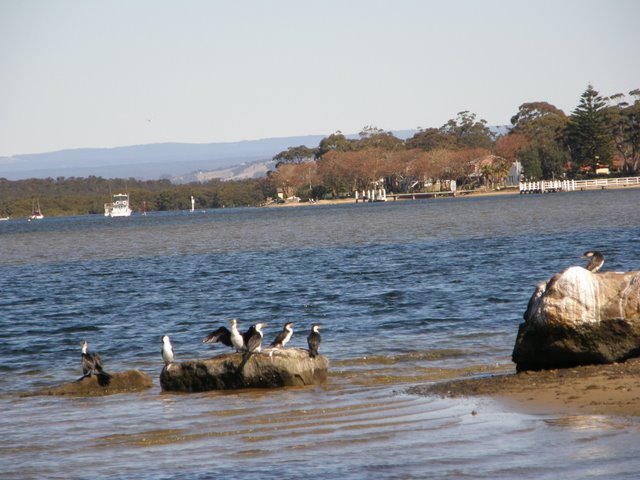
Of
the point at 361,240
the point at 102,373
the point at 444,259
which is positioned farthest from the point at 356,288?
the point at 361,240

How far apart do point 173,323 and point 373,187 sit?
162 meters

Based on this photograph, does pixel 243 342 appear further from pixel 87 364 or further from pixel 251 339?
pixel 87 364

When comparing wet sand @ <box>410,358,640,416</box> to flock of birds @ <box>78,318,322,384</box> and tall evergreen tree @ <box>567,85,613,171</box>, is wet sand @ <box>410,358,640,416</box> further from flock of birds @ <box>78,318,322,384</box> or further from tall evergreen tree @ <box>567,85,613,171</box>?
tall evergreen tree @ <box>567,85,613,171</box>

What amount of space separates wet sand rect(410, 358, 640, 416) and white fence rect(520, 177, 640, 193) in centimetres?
12470

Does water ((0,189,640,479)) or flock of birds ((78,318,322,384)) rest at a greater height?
flock of birds ((78,318,322,384))

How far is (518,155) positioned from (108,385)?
14424 centimetres

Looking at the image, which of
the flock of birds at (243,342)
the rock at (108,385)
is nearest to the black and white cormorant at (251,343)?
the flock of birds at (243,342)

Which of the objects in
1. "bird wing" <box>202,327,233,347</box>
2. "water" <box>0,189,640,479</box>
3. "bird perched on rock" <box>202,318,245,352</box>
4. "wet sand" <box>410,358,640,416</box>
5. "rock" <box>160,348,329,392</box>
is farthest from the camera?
"bird wing" <box>202,327,233,347</box>

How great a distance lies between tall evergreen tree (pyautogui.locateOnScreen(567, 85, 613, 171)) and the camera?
129875 millimetres

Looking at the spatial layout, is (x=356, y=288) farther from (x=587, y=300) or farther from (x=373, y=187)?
(x=373, y=187)

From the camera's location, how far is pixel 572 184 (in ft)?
457

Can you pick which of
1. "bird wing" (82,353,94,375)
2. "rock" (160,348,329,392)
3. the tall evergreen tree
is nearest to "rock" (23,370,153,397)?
"bird wing" (82,353,94,375)

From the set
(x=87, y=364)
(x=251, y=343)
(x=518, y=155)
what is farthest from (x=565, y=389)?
(x=518, y=155)

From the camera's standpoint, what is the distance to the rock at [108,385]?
16.2 meters
